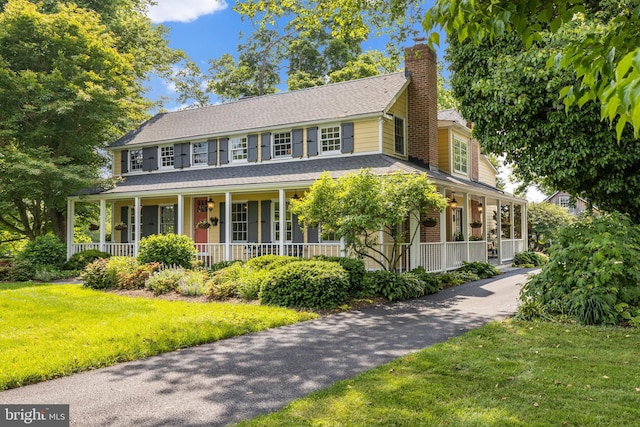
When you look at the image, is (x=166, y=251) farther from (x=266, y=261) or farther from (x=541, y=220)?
(x=541, y=220)

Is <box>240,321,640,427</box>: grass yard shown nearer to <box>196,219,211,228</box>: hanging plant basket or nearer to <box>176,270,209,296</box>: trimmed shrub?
<box>176,270,209,296</box>: trimmed shrub

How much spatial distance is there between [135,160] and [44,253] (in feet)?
20.1

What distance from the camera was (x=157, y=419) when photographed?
400cm

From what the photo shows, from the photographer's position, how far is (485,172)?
920 inches

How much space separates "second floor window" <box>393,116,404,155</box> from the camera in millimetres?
16484

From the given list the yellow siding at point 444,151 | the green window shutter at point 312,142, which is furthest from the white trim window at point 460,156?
the green window shutter at point 312,142

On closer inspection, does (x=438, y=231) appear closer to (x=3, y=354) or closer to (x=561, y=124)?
(x=561, y=124)

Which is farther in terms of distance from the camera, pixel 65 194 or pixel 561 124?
pixel 65 194

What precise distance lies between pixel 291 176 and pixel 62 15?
12.6 meters

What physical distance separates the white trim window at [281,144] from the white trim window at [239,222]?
2.42 m

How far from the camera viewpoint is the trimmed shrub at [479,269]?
15.3m

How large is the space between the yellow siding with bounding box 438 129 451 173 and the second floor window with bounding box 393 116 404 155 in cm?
218

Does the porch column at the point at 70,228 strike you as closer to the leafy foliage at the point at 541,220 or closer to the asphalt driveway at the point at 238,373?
the asphalt driveway at the point at 238,373

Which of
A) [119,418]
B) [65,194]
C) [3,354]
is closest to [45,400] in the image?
[119,418]
